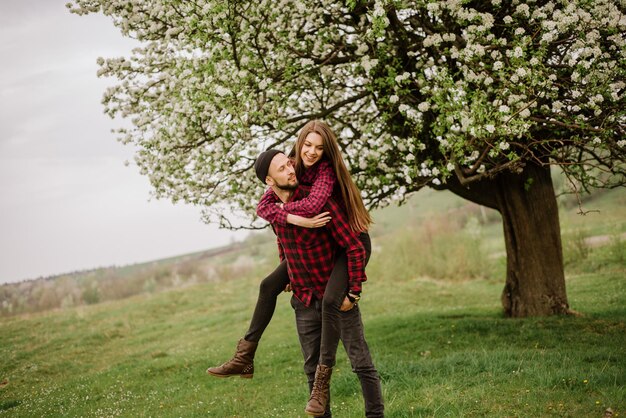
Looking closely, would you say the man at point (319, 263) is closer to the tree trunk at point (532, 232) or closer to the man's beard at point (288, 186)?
the man's beard at point (288, 186)

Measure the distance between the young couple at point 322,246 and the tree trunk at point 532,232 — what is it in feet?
24.3

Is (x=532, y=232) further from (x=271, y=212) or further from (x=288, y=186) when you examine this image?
(x=271, y=212)

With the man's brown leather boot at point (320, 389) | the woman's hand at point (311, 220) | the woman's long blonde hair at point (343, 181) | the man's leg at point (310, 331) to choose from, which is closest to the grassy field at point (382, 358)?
the man's leg at point (310, 331)

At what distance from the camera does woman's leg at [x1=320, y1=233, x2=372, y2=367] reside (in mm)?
5434

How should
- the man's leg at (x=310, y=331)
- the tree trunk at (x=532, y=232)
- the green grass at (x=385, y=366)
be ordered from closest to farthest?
the man's leg at (x=310, y=331) < the green grass at (x=385, y=366) < the tree trunk at (x=532, y=232)

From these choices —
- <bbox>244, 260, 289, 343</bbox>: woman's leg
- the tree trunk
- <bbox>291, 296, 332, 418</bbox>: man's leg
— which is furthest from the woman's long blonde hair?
the tree trunk

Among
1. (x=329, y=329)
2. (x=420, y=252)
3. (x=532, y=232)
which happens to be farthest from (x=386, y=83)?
(x=420, y=252)

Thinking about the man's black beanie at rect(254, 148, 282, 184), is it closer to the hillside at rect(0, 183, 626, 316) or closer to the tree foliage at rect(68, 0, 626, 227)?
the tree foliage at rect(68, 0, 626, 227)

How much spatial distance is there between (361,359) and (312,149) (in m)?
2.22

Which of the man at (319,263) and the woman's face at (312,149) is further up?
the woman's face at (312,149)

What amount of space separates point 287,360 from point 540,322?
5.81 metres

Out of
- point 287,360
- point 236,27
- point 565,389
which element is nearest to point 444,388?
point 565,389

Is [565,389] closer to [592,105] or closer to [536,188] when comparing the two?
[592,105]

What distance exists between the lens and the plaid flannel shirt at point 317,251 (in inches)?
215
